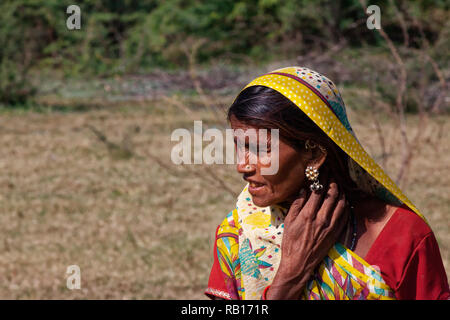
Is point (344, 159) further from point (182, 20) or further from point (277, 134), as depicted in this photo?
point (182, 20)

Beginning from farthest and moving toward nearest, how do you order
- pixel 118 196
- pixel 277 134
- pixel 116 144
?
1. pixel 116 144
2. pixel 118 196
3. pixel 277 134

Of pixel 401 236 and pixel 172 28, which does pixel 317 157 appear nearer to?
pixel 401 236

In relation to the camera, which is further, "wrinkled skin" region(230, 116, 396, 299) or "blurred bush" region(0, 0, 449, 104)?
"blurred bush" region(0, 0, 449, 104)

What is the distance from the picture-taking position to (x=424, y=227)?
168 cm

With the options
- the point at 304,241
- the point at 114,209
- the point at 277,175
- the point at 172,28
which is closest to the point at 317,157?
the point at 277,175

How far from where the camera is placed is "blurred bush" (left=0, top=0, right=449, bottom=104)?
17.9m

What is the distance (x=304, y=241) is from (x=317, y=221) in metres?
0.06

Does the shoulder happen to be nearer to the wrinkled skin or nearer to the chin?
the wrinkled skin

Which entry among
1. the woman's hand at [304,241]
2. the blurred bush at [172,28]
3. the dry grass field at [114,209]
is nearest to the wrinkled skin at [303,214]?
the woman's hand at [304,241]

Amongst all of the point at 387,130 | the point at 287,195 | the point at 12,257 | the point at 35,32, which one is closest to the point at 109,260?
the point at 12,257

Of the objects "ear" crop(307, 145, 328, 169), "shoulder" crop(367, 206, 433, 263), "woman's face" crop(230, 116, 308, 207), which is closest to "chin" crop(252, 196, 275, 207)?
"woman's face" crop(230, 116, 308, 207)

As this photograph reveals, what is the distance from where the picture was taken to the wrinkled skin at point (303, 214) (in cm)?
163

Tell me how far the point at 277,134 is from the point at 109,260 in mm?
3615

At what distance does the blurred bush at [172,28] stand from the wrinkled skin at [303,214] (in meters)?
15.0
